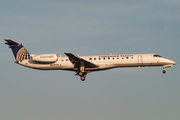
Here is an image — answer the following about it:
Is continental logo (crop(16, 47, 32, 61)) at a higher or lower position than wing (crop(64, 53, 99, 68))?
higher

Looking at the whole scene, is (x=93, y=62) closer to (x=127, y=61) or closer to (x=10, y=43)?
(x=127, y=61)

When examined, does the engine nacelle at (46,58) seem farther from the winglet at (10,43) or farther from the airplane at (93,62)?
the winglet at (10,43)

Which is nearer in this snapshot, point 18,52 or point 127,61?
point 127,61

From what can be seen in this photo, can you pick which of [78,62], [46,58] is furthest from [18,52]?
[78,62]

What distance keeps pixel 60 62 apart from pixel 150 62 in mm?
12760

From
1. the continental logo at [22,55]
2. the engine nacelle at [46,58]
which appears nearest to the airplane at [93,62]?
the engine nacelle at [46,58]

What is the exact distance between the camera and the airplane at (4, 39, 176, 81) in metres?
36.4

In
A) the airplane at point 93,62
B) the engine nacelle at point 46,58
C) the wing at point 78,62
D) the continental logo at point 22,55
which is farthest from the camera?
the continental logo at point 22,55

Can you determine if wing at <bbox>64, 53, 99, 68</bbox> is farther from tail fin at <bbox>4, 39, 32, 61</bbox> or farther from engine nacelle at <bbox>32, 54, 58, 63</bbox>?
tail fin at <bbox>4, 39, 32, 61</bbox>

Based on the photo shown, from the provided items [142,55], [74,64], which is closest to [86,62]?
[74,64]

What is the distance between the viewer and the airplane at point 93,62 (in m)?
36.4

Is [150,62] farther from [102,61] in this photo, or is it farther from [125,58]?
[102,61]

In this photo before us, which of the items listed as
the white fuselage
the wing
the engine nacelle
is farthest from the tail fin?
the white fuselage

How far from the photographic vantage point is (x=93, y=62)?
37094 millimetres
